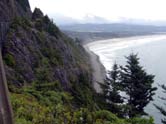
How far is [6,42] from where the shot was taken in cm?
4150

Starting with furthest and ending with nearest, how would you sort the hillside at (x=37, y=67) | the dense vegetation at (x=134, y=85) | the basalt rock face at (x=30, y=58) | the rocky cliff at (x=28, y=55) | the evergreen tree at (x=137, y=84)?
the rocky cliff at (x=28, y=55)
the basalt rock face at (x=30, y=58)
the evergreen tree at (x=137, y=84)
the dense vegetation at (x=134, y=85)
the hillside at (x=37, y=67)

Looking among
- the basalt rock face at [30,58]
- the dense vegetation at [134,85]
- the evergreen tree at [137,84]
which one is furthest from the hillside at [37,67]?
the evergreen tree at [137,84]

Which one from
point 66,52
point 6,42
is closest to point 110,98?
point 6,42

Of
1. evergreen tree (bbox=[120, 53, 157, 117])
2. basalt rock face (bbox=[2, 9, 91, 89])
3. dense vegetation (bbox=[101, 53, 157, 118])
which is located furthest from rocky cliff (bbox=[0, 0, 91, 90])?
evergreen tree (bbox=[120, 53, 157, 117])

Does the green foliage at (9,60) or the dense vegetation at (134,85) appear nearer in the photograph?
the dense vegetation at (134,85)

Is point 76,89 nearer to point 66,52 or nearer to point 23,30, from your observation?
point 23,30

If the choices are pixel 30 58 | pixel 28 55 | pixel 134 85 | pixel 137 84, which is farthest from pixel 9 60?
pixel 137 84

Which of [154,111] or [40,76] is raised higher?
[40,76]

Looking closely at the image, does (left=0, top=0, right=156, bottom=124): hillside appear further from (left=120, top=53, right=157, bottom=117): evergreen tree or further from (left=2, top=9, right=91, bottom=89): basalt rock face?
(left=120, top=53, right=157, bottom=117): evergreen tree

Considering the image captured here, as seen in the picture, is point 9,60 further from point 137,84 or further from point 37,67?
point 137,84

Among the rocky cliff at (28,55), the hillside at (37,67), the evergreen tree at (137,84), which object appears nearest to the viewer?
the hillside at (37,67)

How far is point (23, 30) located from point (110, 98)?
1999cm

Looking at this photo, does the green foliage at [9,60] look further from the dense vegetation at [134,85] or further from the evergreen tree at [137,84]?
the evergreen tree at [137,84]

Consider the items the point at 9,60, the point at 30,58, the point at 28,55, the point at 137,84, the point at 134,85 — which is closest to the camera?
the point at 137,84
